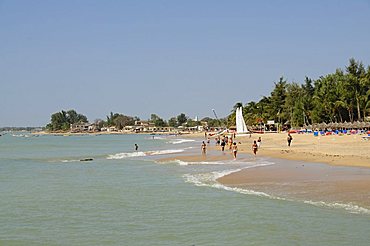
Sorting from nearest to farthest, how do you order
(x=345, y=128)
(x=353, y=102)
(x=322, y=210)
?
(x=322, y=210) < (x=345, y=128) < (x=353, y=102)

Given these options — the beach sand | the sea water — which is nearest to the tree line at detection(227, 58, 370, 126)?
the beach sand

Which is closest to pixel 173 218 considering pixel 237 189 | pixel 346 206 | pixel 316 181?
pixel 346 206

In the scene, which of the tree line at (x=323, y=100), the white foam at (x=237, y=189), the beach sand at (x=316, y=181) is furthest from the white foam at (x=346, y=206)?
the tree line at (x=323, y=100)

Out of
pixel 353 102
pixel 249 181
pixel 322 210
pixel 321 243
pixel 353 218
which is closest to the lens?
pixel 321 243

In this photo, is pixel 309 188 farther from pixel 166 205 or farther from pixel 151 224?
pixel 151 224

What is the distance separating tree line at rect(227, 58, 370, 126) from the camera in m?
66.1

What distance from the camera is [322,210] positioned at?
1125 cm

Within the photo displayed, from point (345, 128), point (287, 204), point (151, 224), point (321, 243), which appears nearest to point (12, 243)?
point (151, 224)

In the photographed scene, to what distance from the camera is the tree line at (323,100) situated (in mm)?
66062

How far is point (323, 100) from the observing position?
7519 cm

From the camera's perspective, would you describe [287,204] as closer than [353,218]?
No

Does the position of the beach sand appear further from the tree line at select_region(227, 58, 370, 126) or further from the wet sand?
the tree line at select_region(227, 58, 370, 126)

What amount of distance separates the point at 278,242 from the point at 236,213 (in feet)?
9.25

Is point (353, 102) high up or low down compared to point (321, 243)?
up
